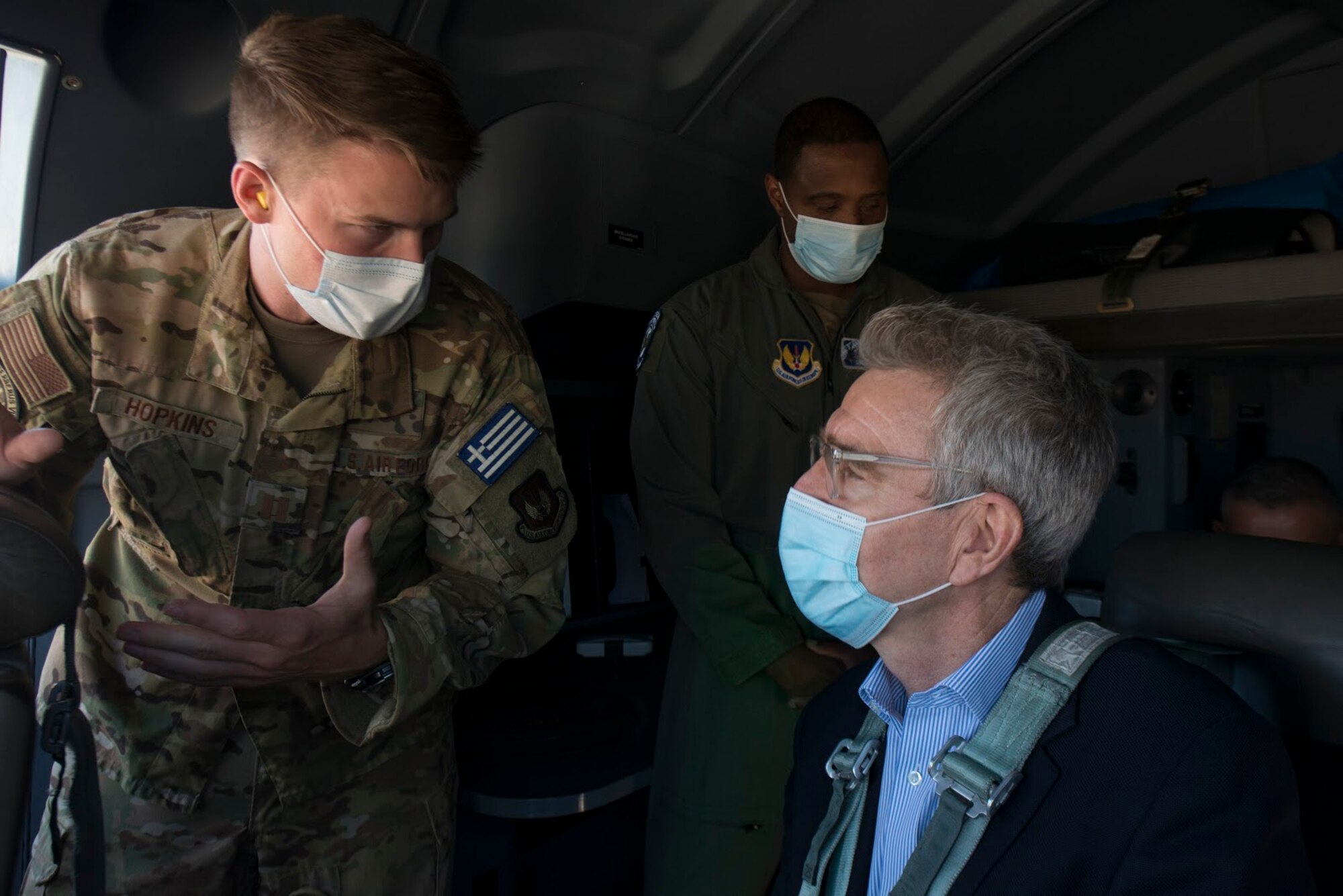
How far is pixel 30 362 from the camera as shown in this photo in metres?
1.44

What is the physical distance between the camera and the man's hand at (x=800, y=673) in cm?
203

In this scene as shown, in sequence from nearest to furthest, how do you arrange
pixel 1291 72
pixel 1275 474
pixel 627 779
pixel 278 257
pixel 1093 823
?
pixel 1093 823 → pixel 278 257 → pixel 627 779 → pixel 1275 474 → pixel 1291 72

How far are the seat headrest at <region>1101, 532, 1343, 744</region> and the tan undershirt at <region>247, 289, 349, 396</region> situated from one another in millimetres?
1379

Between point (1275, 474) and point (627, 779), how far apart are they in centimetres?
191

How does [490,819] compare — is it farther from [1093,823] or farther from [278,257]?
[1093,823]

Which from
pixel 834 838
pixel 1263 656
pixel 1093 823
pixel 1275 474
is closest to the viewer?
pixel 1093 823

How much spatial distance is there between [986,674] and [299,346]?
121cm

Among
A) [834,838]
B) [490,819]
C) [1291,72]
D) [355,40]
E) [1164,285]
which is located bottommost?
[490,819]

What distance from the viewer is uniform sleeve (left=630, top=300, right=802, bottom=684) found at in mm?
2029

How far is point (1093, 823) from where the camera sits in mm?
1057

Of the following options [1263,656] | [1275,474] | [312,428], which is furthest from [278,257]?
[1275,474]

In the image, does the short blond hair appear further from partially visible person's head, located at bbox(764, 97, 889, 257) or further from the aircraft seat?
the aircraft seat

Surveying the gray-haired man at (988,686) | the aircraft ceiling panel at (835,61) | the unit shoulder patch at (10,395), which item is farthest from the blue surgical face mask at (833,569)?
the aircraft ceiling panel at (835,61)

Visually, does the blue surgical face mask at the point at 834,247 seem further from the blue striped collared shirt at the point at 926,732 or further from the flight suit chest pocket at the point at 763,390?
the blue striped collared shirt at the point at 926,732
